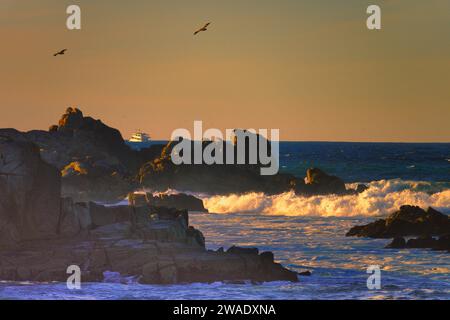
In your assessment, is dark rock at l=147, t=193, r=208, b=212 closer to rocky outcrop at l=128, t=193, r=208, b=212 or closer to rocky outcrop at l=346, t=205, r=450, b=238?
rocky outcrop at l=128, t=193, r=208, b=212

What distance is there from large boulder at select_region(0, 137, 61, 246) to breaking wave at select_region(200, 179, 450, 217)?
111 feet

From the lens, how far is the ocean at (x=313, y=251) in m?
46.1

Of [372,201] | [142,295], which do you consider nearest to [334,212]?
[372,201]

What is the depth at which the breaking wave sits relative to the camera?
84.2 meters

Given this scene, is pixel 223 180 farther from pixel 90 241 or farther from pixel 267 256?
pixel 267 256

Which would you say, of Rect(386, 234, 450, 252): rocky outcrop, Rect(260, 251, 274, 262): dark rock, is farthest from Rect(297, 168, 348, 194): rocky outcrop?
Rect(260, 251, 274, 262): dark rock

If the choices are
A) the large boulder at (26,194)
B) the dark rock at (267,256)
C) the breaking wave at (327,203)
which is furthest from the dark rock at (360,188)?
the large boulder at (26,194)

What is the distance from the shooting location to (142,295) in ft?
149

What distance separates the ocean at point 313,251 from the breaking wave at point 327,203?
0.08 m

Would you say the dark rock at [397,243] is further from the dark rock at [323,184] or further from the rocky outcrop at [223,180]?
the rocky outcrop at [223,180]

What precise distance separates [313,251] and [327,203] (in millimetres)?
26064

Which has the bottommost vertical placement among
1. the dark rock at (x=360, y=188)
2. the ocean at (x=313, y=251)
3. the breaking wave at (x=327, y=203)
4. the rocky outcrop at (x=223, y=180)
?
the ocean at (x=313, y=251)

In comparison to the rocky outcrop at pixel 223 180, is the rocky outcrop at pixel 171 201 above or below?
below
